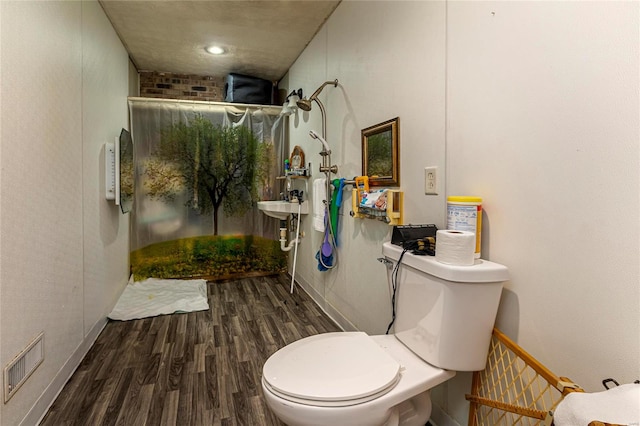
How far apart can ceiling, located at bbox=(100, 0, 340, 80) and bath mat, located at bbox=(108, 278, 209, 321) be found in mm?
2318

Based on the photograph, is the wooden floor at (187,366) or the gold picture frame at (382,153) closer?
the wooden floor at (187,366)

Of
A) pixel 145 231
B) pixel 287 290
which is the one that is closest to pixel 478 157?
pixel 287 290

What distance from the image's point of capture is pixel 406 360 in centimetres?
129

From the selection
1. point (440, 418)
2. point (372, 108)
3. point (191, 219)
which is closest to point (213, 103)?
point (191, 219)

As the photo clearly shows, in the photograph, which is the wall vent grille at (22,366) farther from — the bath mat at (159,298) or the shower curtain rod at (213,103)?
the shower curtain rod at (213,103)

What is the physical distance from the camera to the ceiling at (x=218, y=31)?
8.32ft

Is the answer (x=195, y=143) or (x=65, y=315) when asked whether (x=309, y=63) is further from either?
(x=65, y=315)

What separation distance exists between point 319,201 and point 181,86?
2537 millimetres

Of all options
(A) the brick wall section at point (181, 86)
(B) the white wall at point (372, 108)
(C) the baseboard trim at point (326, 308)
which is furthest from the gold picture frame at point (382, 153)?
(A) the brick wall section at point (181, 86)

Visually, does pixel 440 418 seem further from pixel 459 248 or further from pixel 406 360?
pixel 459 248

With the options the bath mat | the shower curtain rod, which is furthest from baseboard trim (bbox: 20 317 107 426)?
the shower curtain rod

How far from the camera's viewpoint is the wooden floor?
5.14 feet

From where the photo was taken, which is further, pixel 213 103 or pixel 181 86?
pixel 181 86

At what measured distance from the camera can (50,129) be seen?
5.36 ft
